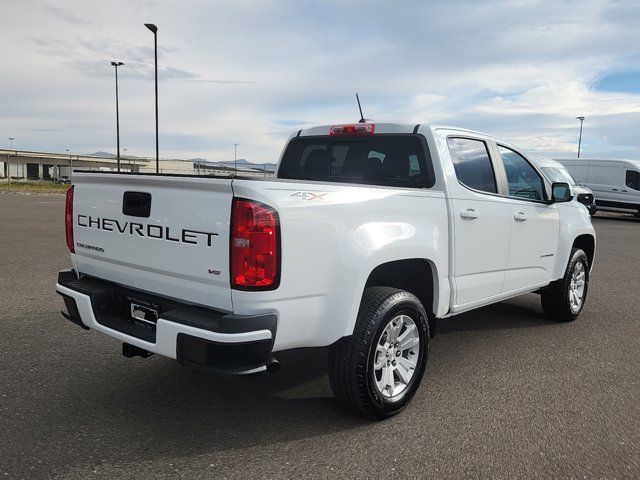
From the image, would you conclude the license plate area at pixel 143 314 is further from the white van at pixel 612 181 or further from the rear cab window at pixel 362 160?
the white van at pixel 612 181

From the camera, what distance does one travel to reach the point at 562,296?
5.77m

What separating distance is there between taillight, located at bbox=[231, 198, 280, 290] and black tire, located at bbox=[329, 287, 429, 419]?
76 cm

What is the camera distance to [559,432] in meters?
3.31

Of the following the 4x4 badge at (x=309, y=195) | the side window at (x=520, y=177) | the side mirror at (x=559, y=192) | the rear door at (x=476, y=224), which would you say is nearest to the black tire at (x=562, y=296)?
the side mirror at (x=559, y=192)

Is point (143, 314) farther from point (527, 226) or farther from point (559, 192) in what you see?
point (559, 192)

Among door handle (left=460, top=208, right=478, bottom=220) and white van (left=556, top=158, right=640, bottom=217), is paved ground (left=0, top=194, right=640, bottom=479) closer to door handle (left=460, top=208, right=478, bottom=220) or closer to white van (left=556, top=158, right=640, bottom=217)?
door handle (left=460, top=208, right=478, bottom=220)

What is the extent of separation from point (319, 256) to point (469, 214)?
160cm

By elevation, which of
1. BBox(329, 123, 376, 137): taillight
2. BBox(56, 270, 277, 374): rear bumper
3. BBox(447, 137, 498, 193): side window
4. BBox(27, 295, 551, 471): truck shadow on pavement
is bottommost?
BBox(27, 295, 551, 471): truck shadow on pavement

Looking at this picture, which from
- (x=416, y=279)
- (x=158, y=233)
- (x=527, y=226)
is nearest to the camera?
(x=158, y=233)

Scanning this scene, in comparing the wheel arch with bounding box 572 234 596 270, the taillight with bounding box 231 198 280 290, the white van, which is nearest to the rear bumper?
the taillight with bounding box 231 198 280 290

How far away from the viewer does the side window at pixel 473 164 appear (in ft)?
14.1

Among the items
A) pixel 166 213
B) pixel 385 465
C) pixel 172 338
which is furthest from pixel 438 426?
pixel 166 213

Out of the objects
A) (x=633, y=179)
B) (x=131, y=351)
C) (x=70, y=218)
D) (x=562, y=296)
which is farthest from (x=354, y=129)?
(x=633, y=179)

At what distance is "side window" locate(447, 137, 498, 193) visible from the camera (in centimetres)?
430
